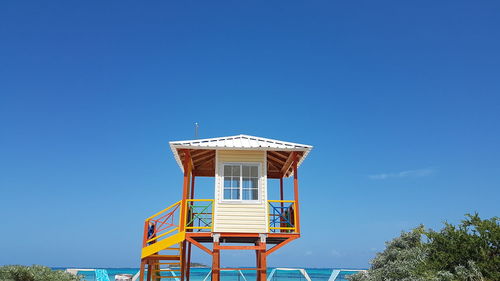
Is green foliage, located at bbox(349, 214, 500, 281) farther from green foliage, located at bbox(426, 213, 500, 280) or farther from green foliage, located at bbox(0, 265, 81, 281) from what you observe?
green foliage, located at bbox(0, 265, 81, 281)

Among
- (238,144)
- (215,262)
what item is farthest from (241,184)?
(215,262)

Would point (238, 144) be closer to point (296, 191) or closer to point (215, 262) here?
point (296, 191)

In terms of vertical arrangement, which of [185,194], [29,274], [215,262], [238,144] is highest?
[238,144]

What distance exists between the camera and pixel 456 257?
11.3 m

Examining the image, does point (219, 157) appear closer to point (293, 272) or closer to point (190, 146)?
point (190, 146)

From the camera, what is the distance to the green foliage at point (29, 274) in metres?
11.0

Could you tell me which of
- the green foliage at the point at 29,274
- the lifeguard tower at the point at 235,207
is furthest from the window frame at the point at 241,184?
the green foliage at the point at 29,274

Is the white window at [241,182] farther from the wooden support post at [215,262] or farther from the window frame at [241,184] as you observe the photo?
the wooden support post at [215,262]

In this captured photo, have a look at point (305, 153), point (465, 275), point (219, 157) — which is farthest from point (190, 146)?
point (465, 275)

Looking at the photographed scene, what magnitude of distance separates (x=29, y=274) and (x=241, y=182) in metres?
7.22

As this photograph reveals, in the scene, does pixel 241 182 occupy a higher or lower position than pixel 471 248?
higher

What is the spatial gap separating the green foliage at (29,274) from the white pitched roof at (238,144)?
18.8 feet

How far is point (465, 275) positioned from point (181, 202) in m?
9.13

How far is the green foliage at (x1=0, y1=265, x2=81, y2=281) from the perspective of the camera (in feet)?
36.0
